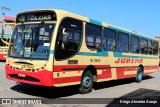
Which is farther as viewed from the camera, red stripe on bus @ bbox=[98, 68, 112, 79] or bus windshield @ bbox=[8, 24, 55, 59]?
red stripe on bus @ bbox=[98, 68, 112, 79]

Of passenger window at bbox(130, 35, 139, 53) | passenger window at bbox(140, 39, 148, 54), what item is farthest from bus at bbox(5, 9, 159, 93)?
passenger window at bbox(140, 39, 148, 54)

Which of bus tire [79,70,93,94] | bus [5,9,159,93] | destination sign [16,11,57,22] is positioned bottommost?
bus tire [79,70,93,94]

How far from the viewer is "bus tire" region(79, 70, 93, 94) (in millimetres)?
11219

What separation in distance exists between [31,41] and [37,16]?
891 millimetres

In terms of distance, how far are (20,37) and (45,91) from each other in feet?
7.25

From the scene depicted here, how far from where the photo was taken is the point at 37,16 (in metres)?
10.3

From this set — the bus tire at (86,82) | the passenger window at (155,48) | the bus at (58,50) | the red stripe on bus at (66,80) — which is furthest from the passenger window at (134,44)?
the red stripe on bus at (66,80)

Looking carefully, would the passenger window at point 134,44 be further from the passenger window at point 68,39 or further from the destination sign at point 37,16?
the destination sign at point 37,16

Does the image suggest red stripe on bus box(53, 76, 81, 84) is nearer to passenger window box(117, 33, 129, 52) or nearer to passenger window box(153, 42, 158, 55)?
passenger window box(117, 33, 129, 52)

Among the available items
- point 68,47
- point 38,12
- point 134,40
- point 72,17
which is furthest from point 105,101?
point 134,40

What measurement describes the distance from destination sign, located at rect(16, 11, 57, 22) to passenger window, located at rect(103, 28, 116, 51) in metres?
3.52

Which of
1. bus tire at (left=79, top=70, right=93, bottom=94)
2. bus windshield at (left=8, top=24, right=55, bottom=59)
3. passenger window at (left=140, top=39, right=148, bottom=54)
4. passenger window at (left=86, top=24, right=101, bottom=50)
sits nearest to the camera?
bus windshield at (left=8, top=24, right=55, bottom=59)

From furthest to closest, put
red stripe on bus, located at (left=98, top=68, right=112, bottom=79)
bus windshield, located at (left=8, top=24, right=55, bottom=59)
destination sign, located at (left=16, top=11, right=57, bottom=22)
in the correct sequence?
red stripe on bus, located at (left=98, top=68, right=112, bottom=79) → destination sign, located at (left=16, top=11, right=57, bottom=22) → bus windshield, located at (left=8, top=24, right=55, bottom=59)

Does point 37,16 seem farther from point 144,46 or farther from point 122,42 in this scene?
point 144,46
